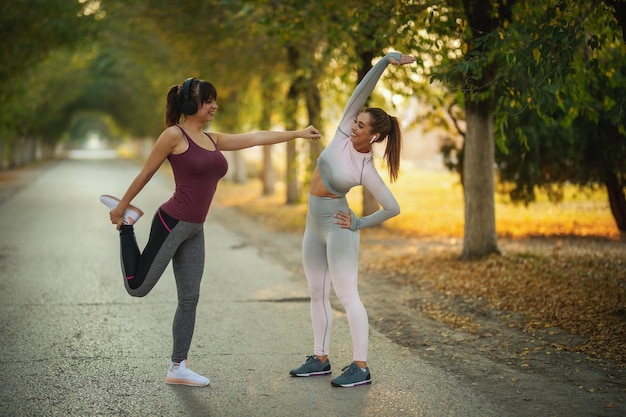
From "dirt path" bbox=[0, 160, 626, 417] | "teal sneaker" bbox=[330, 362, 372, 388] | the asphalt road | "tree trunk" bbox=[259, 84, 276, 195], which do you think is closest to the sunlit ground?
"tree trunk" bbox=[259, 84, 276, 195]

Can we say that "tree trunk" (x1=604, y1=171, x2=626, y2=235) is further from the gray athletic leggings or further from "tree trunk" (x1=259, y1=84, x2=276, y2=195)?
the gray athletic leggings

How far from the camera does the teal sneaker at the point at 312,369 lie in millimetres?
5562

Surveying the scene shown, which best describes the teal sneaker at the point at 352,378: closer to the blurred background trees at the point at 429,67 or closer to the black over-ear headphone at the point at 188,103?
the black over-ear headphone at the point at 188,103

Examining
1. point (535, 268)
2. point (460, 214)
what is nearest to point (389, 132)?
point (535, 268)

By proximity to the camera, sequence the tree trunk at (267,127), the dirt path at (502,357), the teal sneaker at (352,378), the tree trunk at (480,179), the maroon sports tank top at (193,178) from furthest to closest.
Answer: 1. the tree trunk at (267,127)
2. the tree trunk at (480,179)
3. the teal sneaker at (352,378)
4. the maroon sports tank top at (193,178)
5. the dirt path at (502,357)

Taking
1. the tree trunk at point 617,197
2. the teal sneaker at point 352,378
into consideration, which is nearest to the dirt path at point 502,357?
the teal sneaker at point 352,378

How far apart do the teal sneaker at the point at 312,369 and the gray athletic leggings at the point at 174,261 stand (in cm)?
80

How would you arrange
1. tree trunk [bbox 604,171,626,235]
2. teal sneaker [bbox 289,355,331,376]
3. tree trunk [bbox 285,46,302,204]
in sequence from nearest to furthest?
teal sneaker [bbox 289,355,331,376], tree trunk [bbox 604,171,626,235], tree trunk [bbox 285,46,302,204]

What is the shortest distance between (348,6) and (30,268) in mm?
5718

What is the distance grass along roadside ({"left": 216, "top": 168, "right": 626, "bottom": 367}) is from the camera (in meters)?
7.44

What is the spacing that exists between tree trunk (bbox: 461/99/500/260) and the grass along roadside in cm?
33

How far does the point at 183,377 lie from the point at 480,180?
265 inches

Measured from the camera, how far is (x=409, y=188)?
31.4 metres

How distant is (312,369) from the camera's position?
5.57 meters
